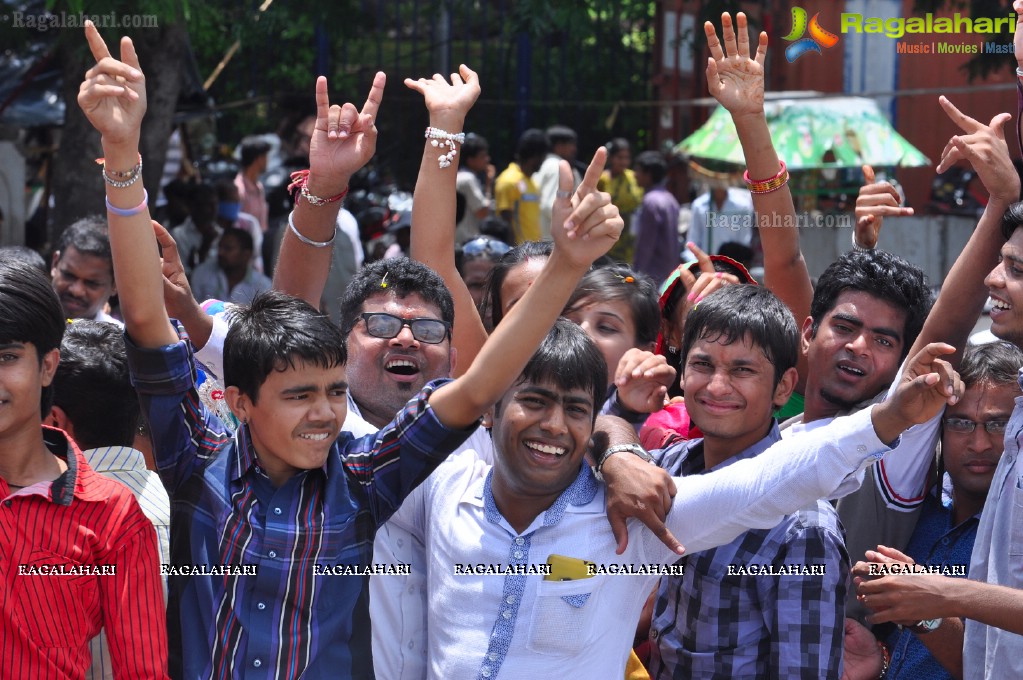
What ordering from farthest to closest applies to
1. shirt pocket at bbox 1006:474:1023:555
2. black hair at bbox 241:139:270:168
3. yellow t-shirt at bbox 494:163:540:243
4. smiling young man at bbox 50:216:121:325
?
yellow t-shirt at bbox 494:163:540:243
black hair at bbox 241:139:270:168
smiling young man at bbox 50:216:121:325
shirt pocket at bbox 1006:474:1023:555

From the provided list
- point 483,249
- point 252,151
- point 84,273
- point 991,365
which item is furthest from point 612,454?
point 252,151

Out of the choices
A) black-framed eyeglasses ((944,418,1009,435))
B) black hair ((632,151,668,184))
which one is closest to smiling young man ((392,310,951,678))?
black-framed eyeglasses ((944,418,1009,435))

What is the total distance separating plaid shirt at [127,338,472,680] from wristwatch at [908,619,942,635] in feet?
3.71

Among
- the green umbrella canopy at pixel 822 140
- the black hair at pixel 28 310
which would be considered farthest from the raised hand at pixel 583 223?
the green umbrella canopy at pixel 822 140

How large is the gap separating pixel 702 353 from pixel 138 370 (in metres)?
1.30

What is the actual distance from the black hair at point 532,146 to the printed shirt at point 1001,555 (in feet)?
23.7

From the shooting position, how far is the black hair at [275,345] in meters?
2.41

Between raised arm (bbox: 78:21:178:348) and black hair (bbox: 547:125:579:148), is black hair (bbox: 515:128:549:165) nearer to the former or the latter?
black hair (bbox: 547:125:579:148)

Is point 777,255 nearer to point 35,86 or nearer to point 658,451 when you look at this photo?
point 658,451

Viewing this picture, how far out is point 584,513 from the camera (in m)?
2.52

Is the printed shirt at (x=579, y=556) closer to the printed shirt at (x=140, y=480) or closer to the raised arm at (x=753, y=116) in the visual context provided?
the printed shirt at (x=140, y=480)

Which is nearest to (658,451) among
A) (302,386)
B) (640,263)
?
(302,386)

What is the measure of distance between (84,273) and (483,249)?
1.73 meters

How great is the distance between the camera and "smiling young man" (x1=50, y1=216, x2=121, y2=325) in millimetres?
4891
